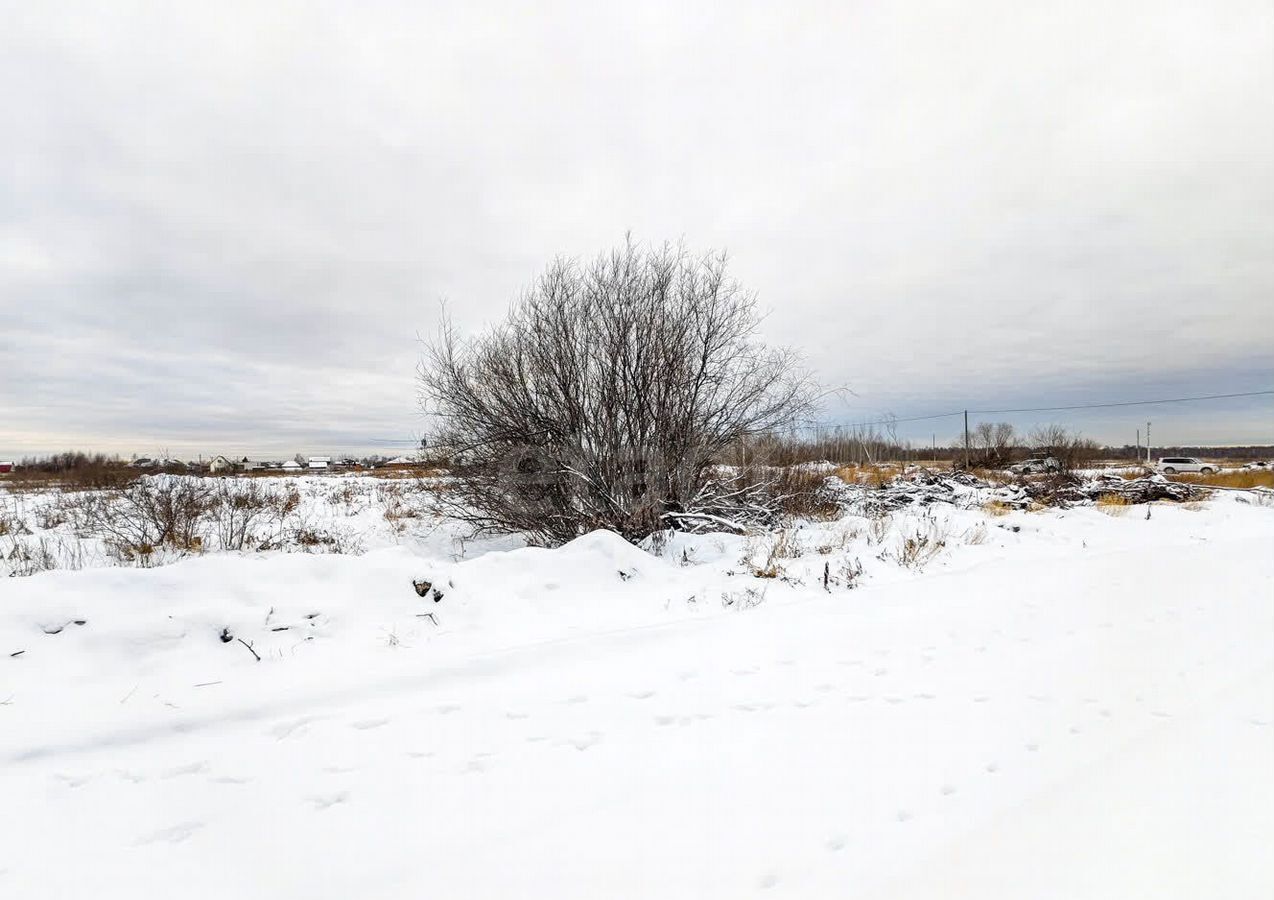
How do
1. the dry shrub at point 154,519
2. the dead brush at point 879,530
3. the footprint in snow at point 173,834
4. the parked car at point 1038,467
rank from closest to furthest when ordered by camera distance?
the footprint in snow at point 173,834, the dry shrub at point 154,519, the dead brush at point 879,530, the parked car at point 1038,467

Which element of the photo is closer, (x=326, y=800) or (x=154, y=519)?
(x=326, y=800)

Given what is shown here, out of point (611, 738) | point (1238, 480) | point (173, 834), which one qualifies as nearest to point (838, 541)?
point (611, 738)

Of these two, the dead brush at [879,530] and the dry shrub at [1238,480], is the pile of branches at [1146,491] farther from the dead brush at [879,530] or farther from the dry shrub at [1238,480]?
the dead brush at [879,530]

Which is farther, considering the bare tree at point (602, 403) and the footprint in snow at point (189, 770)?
the bare tree at point (602, 403)

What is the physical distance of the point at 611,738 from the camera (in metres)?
2.91

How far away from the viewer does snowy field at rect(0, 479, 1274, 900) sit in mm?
→ 2021

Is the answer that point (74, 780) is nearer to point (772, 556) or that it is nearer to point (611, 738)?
point (611, 738)

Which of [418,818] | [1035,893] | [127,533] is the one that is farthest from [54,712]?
[127,533]

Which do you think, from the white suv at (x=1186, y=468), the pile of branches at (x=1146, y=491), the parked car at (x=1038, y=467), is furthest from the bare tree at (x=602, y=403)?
the white suv at (x=1186, y=468)

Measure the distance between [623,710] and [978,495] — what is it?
14.8 metres

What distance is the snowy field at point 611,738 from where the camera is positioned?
2.02 m

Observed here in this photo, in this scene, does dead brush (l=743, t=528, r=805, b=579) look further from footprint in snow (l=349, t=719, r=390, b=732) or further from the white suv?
the white suv

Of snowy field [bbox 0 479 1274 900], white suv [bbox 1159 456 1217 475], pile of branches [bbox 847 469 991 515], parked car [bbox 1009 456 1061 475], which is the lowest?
snowy field [bbox 0 479 1274 900]

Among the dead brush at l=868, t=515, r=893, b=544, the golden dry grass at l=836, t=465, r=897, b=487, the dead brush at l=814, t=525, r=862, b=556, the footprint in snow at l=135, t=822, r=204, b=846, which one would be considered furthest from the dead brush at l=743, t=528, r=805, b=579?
the golden dry grass at l=836, t=465, r=897, b=487
